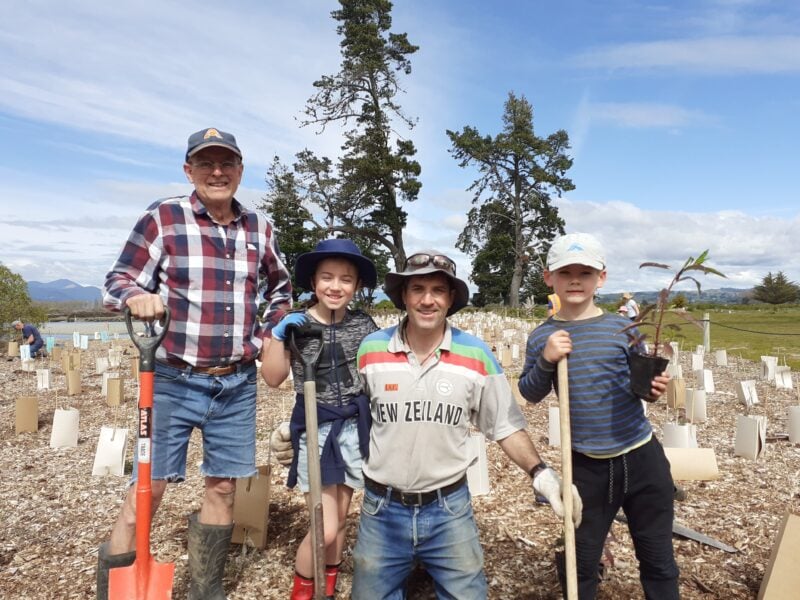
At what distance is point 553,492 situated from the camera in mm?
1952

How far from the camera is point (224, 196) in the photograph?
245cm

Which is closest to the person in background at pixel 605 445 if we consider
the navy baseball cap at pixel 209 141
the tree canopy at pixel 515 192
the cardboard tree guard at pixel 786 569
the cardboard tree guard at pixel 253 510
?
the cardboard tree guard at pixel 786 569

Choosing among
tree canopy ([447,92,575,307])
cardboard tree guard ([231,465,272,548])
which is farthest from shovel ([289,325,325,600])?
tree canopy ([447,92,575,307])

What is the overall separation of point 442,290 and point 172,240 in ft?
3.91

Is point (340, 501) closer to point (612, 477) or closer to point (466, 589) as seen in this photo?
point (466, 589)

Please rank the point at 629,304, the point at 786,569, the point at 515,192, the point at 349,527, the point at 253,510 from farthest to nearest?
the point at 515,192 < the point at 629,304 < the point at 349,527 < the point at 253,510 < the point at 786,569

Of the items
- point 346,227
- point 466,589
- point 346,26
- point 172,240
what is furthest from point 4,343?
point 346,26

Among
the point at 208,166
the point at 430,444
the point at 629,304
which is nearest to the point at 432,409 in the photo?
the point at 430,444

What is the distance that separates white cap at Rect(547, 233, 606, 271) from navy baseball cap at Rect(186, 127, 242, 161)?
1428mm

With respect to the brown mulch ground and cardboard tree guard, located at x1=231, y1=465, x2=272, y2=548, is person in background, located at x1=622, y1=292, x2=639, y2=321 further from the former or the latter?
cardboard tree guard, located at x1=231, y1=465, x2=272, y2=548

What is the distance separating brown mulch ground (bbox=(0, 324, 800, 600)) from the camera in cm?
295

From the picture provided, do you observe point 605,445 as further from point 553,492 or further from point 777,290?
point 777,290

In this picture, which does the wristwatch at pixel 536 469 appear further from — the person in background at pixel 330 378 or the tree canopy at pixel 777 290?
the tree canopy at pixel 777 290

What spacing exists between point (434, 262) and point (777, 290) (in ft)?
213
